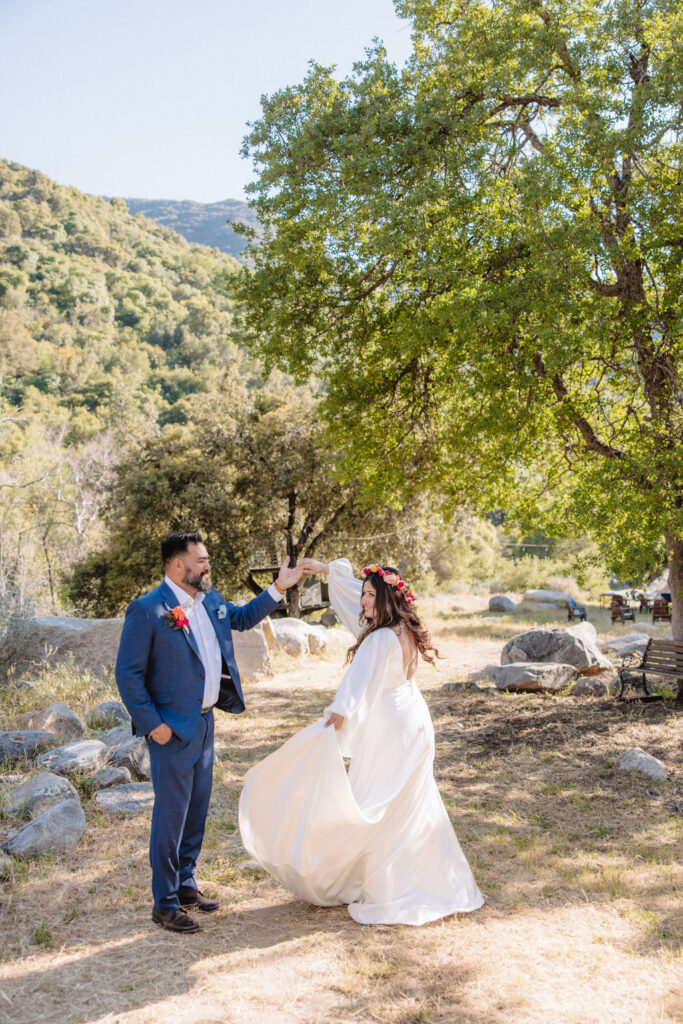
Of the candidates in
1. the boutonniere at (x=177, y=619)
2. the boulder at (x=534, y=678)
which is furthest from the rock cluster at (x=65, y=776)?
the boulder at (x=534, y=678)

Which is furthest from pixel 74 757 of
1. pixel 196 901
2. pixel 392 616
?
pixel 392 616

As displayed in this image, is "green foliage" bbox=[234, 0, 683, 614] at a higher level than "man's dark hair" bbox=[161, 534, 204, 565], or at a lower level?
higher

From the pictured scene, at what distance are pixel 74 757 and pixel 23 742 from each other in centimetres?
100

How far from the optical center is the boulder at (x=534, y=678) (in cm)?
1288

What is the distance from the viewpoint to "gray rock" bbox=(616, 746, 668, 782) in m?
8.18

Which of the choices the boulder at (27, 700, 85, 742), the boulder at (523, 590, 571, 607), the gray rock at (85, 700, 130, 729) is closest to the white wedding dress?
the boulder at (27, 700, 85, 742)

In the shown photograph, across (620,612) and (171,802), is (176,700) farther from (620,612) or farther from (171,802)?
(620,612)

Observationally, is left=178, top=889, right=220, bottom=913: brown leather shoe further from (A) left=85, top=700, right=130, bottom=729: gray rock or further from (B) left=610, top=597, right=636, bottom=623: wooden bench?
(B) left=610, top=597, right=636, bottom=623: wooden bench

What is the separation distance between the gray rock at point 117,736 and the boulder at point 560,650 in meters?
7.72

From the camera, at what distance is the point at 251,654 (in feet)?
49.1

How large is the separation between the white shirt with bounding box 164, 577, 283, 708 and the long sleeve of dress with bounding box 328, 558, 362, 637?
1264mm

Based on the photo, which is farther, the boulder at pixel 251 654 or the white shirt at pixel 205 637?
the boulder at pixel 251 654

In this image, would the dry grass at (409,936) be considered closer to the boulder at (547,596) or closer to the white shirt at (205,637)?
the white shirt at (205,637)

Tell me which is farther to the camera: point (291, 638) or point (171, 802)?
point (291, 638)
